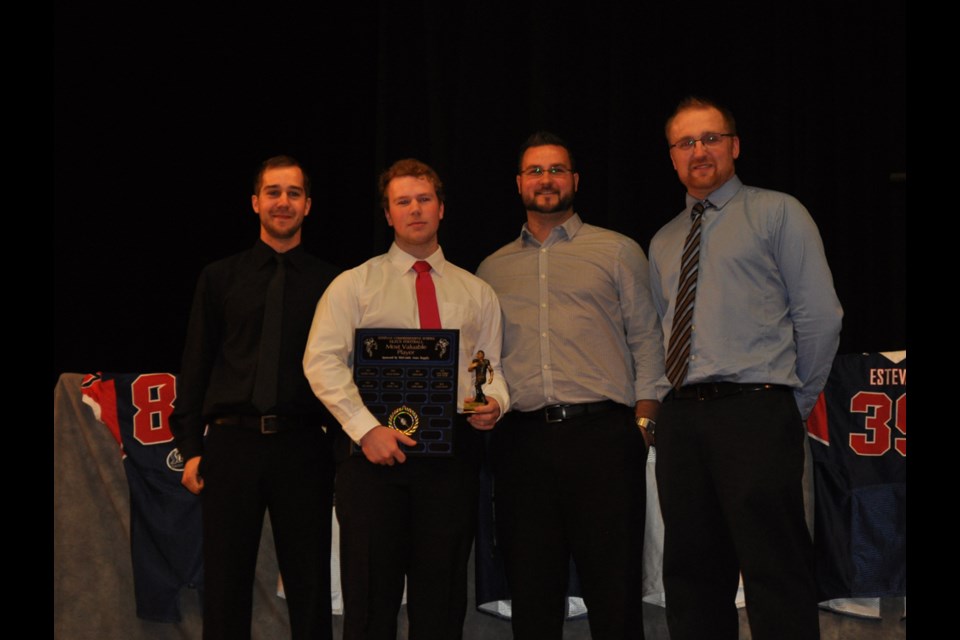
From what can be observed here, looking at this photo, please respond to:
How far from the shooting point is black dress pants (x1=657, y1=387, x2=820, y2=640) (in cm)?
289

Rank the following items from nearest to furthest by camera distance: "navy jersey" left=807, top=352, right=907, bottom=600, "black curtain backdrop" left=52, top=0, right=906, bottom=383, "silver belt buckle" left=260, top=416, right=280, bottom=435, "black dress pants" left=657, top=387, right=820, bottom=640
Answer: "black dress pants" left=657, top=387, right=820, bottom=640, "silver belt buckle" left=260, top=416, right=280, bottom=435, "navy jersey" left=807, top=352, right=907, bottom=600, "black curtain backdrop" left=52, top=0, right=906, bottom=383

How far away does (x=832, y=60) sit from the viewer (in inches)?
190

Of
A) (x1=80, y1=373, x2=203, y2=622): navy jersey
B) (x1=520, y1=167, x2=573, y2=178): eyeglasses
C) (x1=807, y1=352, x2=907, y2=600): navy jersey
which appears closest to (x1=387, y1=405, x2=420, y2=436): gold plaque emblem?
(x1=520, y1=167, x2=573, y2=178): eyeglasses

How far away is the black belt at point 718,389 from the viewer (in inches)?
119

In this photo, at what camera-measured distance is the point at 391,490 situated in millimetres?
3059

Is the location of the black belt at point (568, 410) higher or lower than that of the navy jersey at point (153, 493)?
higher

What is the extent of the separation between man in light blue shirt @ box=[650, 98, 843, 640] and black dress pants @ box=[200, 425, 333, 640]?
3.73 ft

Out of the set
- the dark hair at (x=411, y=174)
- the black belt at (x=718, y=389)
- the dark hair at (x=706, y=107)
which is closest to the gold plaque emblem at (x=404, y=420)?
the dark hair at (x=411, y=174)

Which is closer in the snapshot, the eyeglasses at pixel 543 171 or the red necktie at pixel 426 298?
the red necktie at pixel 426 298

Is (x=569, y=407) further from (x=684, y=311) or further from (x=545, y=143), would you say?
(x=545, y=143)

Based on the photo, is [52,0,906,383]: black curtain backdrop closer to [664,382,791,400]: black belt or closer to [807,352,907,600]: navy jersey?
[807,352,907,600]: navy jersey

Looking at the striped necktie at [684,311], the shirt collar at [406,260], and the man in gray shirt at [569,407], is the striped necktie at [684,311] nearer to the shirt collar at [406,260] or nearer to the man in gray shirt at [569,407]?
the man in gray shirt at [569,407]

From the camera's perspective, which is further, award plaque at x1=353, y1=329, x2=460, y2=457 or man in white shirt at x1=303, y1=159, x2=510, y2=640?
award plaque at x1=353, y1=329, x2=460, y2=457

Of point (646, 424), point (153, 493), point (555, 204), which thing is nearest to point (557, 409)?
point (646, 424)
